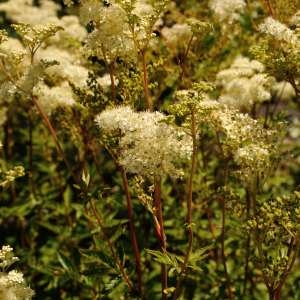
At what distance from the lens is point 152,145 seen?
2.78 meters

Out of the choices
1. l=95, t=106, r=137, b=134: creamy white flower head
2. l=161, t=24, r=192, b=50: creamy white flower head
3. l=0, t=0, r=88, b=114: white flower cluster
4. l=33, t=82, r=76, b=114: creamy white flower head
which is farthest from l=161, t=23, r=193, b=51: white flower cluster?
l=95, t=106, r=137, b=134: creamy white flower head

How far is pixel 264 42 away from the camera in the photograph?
342 cm

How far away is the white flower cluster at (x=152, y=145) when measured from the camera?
2.79 meters

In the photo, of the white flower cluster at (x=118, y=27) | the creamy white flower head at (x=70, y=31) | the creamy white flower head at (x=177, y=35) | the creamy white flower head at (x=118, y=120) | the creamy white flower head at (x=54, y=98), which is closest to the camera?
the creamy white flower head at (x=118, y=120)

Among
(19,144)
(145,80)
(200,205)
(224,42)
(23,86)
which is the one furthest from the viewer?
(19,144)

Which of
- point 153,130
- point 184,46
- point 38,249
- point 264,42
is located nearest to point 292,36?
point 264,42

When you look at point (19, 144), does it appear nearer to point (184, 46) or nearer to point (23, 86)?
point (184, 46)

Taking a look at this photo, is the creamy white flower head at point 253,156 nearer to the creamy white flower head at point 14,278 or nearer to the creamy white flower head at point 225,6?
the creamy white flower head at point 14,278

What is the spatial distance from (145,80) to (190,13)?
237 centimetres

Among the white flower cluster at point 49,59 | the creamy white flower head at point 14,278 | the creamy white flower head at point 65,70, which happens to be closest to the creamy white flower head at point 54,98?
the white flower cluster at point 49,59

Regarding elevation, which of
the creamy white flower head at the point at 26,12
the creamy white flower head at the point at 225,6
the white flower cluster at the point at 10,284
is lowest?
the white flower cluster at the point at 10,284

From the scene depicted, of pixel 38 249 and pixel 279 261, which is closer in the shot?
pixel 279 261

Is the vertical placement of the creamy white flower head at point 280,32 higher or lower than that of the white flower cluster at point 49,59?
higher

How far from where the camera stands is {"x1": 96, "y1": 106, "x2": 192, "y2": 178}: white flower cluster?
279 centimetres
